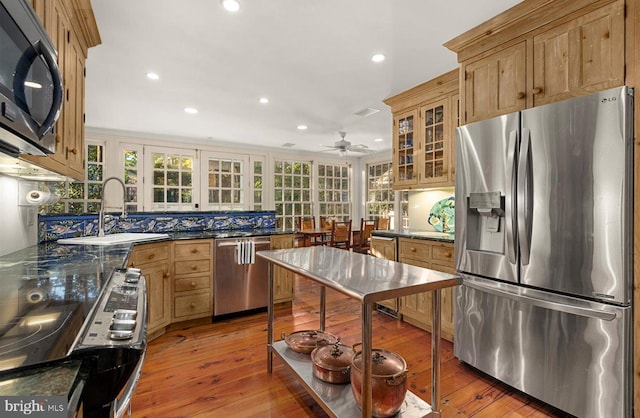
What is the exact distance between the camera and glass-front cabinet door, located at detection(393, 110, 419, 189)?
3463 mm

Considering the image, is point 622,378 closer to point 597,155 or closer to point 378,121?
point 597,155

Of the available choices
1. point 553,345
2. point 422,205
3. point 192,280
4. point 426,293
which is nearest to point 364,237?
point 422,205

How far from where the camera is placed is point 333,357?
1.76 meters

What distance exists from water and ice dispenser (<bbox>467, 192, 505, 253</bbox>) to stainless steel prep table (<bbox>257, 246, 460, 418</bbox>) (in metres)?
0.86

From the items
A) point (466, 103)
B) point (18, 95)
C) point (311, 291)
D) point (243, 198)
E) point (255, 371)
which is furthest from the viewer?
point (243, 198)

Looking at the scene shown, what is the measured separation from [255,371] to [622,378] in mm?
2102

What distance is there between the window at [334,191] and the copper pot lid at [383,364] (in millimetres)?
5830

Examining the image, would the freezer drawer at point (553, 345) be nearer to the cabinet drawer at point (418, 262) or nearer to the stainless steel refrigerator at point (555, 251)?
the stainless steel refrigerator at point (555, 251)

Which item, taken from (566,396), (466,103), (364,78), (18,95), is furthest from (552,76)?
(18,95)

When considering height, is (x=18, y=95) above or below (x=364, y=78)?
below

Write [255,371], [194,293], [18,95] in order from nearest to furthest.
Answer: [18,95] < [255,371] < [194,293]

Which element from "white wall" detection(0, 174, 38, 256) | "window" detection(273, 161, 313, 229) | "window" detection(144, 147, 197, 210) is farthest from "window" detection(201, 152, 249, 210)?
"white wall" detection(0, 174, 38, 256)

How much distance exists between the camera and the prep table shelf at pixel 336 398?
4.78 feet

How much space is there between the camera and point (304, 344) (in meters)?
2.08
